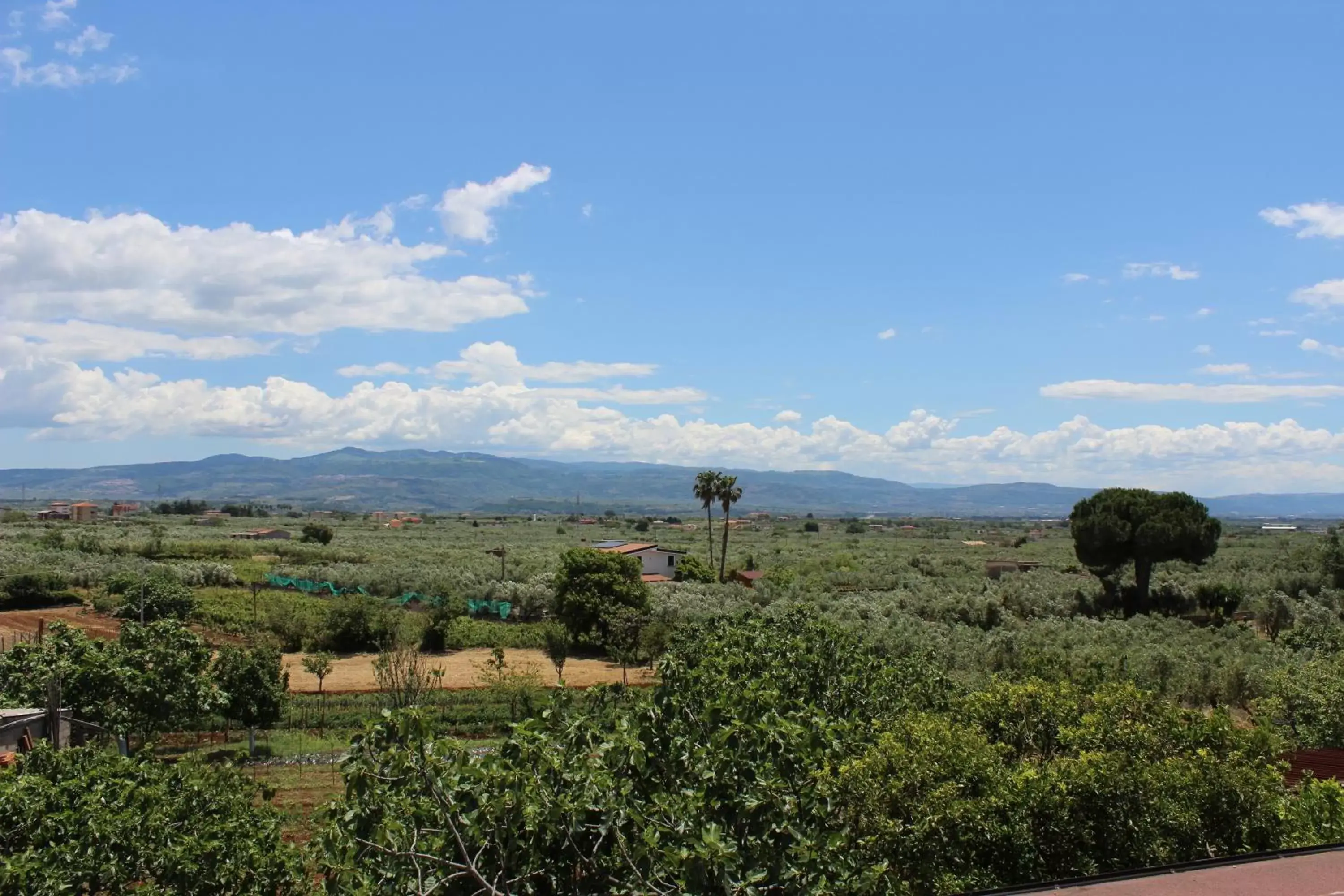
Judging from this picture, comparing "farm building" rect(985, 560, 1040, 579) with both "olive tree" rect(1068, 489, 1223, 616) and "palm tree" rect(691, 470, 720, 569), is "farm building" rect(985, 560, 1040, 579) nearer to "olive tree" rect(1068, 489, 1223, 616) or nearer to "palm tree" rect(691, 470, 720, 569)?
"olive tree" rect(1068, 489, 1223, 616)

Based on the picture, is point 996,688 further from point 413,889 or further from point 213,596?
point 213,596

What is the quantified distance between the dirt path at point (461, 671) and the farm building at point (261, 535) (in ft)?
158

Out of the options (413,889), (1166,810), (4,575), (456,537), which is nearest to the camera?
(413,889)

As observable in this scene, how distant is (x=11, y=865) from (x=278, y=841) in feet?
8.52

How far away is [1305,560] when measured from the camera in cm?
A: 4634

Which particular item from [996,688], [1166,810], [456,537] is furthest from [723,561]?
[456,537]

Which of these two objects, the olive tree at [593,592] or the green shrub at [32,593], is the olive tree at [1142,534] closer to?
the olive tree at [593,592]

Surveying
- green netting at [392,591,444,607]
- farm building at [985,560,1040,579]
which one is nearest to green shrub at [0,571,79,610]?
green netting at [392,591,444,607]

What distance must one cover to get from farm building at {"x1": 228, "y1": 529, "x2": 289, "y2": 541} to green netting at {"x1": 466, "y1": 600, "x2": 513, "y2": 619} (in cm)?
4109

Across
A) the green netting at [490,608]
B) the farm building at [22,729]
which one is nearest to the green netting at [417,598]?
the green netting at [490,608]

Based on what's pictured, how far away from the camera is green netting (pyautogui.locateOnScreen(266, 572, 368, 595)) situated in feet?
164

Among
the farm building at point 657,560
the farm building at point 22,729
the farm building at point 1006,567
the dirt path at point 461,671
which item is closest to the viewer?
the farm building at point 22,729

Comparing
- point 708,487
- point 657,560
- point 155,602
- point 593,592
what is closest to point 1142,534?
point 708,487

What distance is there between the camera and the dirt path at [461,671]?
1270 inches
